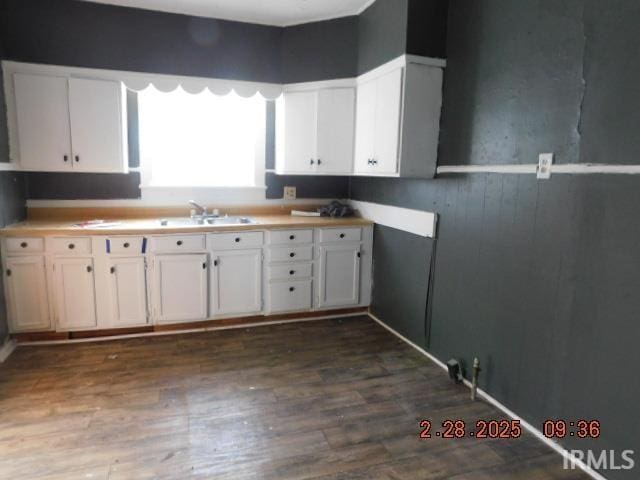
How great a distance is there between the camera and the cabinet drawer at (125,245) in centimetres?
304

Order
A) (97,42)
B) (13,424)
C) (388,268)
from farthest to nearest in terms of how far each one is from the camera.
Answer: (388,268), (97,42), (13,424)

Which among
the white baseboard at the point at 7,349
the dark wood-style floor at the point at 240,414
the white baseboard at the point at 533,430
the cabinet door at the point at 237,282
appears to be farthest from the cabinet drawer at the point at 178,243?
the white baseboard at the point at 533,430

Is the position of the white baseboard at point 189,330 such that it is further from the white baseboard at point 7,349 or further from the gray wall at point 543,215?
the gray wall at point 543,215

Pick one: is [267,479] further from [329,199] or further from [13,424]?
[329,199]

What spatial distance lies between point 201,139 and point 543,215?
9.56 ft

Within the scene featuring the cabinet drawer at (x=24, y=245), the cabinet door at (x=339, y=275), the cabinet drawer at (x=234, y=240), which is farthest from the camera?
the cabinet door at (x=339, y=275)

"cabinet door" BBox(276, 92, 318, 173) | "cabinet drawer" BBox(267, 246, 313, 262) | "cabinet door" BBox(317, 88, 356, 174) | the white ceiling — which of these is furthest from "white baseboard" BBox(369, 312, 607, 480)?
the white ceiling

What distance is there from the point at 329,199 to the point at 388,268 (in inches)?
41.7

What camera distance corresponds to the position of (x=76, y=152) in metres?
3.18

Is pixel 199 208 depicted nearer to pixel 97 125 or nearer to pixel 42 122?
pixel 97 125

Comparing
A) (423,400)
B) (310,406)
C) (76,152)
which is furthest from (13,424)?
(423,400)

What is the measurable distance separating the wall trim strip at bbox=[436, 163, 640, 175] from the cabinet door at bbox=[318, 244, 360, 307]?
1.34 metres

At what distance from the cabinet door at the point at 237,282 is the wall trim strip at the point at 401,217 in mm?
1083

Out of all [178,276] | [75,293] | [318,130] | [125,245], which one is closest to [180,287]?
[178,276]
